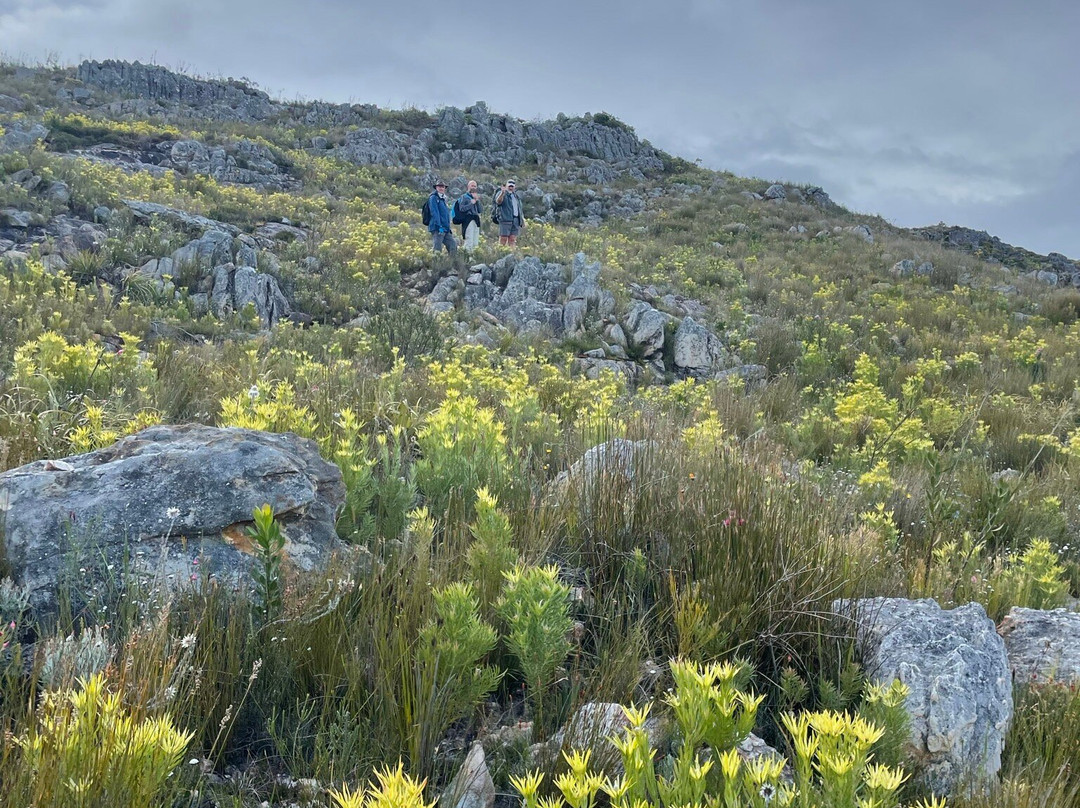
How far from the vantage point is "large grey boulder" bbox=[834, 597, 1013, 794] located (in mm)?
1705

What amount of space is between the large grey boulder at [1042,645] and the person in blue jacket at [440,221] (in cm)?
1409

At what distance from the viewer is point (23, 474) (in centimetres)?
231

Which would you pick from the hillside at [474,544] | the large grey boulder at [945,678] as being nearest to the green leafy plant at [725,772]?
the hillside at [474,544]

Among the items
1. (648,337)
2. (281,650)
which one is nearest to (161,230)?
(648,337)

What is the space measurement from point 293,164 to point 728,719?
29280 millimetres

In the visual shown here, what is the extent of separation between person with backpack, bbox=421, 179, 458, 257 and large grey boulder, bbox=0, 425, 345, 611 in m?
13.2

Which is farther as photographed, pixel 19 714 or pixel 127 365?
pixel 127 365

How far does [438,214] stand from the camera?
15312 millimetres

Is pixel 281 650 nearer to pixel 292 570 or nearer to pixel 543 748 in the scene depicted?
pixel 292 570

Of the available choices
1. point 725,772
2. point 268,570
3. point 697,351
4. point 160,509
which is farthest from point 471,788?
point 697,351

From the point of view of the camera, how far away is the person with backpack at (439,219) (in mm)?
15148

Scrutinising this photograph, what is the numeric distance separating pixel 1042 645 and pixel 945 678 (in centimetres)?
85

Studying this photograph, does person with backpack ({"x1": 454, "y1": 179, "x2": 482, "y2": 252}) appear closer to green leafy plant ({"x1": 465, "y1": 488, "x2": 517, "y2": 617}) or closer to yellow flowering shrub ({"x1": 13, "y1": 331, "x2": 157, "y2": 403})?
yellow flowering shrub ({"x1": 13, "y1": 331, "x2": 157, "y2": 403})

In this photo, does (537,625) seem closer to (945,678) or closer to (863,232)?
(945,678)
